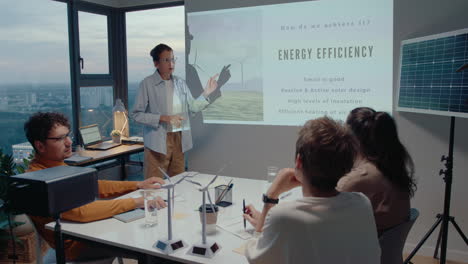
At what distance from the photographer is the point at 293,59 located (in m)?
3.62

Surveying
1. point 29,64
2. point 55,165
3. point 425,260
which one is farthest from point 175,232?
point 29,64

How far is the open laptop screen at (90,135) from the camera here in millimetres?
4203

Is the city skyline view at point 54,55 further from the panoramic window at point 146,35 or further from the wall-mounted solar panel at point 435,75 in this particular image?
the wall-mounted solar panel at point 435,75

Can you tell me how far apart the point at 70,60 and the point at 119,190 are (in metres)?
2.73

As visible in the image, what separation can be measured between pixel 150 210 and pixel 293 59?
87.6 inches


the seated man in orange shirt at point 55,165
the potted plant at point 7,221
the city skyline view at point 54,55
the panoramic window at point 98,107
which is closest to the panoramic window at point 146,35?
the city skyline view at point 54,55

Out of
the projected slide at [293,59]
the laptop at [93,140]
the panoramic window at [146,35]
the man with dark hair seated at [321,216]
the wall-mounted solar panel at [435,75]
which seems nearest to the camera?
the man with dark hair seated at [321,216]

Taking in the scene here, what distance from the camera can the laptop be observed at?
13.7 feet

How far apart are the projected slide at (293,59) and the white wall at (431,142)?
15 cm

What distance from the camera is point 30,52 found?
4113 millimetres

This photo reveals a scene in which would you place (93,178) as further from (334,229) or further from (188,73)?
(188,73)

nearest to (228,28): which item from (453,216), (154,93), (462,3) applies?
(154,93)

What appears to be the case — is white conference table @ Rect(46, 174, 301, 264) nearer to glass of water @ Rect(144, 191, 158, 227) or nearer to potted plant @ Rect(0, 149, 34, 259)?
glass of water @ Rect(144, 191, 158, 227)

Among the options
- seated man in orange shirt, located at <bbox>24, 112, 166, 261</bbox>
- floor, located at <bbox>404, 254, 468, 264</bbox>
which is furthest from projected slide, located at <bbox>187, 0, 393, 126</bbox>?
seated man in orange shirt, located at <bbox>24, 112, 166, 261</bbox>
